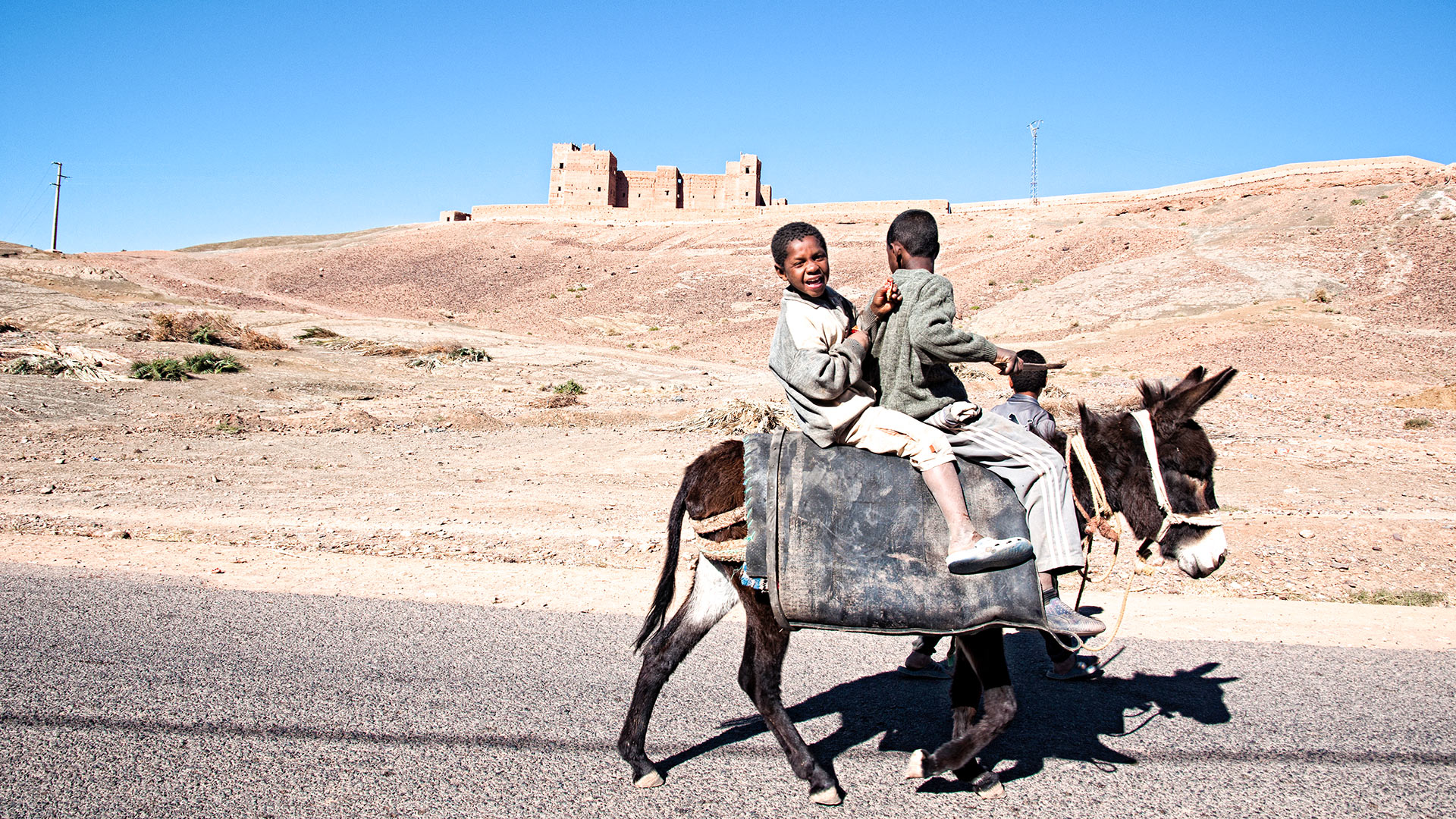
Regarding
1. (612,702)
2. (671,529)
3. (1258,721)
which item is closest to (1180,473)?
(1258,721)

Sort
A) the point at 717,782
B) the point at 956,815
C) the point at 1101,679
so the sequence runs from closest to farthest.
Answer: the point at 956,815, the point at 717,782, the point at 1101,679

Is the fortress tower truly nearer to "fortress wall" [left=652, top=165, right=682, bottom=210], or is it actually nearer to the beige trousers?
"fortress wall" [left=652, top=165, right=682, bottom=210]

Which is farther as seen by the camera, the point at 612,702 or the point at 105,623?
the point at 105,623

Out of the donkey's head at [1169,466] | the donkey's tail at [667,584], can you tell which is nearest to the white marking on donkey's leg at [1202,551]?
the donkey's head at [1169,466]

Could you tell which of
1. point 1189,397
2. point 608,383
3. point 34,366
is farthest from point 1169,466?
point 34,366

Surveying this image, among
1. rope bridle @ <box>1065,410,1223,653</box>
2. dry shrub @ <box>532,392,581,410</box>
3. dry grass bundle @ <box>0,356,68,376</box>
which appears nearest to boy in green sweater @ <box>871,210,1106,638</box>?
rope bridle @ <box>1065,410,1223,653</box>

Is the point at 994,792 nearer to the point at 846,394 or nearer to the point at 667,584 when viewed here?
the point at 667,584

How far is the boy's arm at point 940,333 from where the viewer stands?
3.54m

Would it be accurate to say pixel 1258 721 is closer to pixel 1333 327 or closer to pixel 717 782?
pixel 717 782

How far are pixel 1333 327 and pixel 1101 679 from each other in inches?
1097

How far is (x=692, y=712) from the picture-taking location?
4.51 meters

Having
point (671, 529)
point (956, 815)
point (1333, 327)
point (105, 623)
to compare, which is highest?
point (1333, 327)

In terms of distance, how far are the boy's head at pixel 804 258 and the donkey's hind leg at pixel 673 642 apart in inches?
54.0

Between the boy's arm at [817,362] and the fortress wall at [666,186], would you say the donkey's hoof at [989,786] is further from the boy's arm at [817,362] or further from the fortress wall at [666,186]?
the fortress wall at [666,186]
